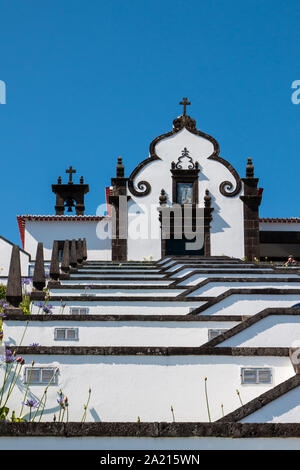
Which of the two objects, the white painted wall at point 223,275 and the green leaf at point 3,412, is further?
the white painted wall at point 223,275

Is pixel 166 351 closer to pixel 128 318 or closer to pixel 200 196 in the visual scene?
pixel 128 318

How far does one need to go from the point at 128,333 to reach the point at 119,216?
19208mm

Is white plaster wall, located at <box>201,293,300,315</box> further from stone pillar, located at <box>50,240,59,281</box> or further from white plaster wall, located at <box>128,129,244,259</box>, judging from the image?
white plaster wall, located at <box>128,129,244,259</box>

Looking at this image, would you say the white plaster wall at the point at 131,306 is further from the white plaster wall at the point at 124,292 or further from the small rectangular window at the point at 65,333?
the small rectangular window at the point at 65,333

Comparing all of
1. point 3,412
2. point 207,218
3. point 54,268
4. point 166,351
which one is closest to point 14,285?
point 3,412

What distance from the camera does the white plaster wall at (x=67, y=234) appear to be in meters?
28.8

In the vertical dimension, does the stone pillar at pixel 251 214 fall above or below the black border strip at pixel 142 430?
above

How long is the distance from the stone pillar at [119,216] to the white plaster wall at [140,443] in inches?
905

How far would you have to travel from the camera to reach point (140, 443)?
4613 millimetres

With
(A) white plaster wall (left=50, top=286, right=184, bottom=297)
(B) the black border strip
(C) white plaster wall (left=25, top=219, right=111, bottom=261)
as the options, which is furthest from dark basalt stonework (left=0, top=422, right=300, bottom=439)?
(C) white plaster wall (left=25, top=219, right=111, bottom=261)

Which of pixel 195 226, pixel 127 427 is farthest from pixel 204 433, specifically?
pixel 195 226

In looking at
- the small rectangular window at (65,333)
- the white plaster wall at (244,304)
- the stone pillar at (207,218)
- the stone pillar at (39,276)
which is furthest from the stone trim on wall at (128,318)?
the stone pillar at (207,218)

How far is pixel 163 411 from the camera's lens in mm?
6906
